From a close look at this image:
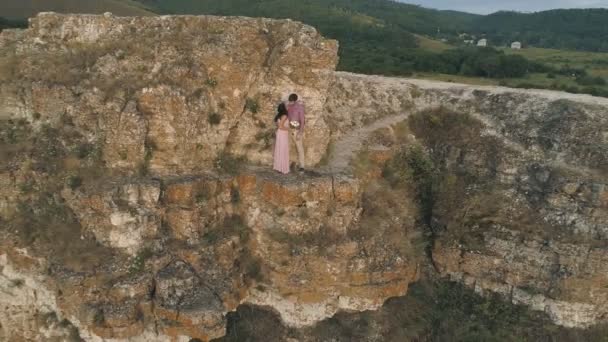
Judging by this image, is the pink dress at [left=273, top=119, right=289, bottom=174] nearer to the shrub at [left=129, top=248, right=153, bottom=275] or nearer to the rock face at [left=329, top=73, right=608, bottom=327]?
the rock face at [left=329, top=73, right=608, bottom=327]

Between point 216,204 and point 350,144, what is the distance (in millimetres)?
6672

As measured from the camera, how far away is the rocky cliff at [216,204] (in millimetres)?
14805

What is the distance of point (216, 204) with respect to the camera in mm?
16250

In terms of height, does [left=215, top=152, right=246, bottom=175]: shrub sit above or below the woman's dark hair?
below

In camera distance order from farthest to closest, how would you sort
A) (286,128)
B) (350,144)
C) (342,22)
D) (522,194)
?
1. (342,22)
2. (350,144)
3. (522,194)
4. (286,128)

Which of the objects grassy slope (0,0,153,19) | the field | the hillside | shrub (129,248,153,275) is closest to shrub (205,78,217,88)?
shrub (129,248,153,275)

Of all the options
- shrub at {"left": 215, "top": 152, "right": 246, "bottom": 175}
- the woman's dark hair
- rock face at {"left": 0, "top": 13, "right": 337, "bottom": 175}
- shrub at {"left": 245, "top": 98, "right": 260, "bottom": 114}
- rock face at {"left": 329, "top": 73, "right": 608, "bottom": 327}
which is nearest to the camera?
rock face at {"left": 0, "top": 13, "right": 337, "bottom": 175}

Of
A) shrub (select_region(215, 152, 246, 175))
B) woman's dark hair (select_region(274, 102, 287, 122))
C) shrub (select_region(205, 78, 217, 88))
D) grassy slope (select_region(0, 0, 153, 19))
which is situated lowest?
shrub (select_region(215, 152, 246, 175))

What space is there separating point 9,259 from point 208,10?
141839 millimetres

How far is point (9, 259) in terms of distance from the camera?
15055 mm

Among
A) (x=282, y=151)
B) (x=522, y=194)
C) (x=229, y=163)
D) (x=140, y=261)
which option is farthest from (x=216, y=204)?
(x=522, y=194)

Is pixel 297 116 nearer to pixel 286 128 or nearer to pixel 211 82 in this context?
pixel 286 128

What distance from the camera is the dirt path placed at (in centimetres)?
1808

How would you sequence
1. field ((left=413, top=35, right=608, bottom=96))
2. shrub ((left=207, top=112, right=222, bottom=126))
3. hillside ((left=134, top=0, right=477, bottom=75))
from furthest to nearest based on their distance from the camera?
hillside ((left=134, top=0, right=477, bottom=75)) < field ((left=413, top=35, right=608, bottom=96)) < shrub ((left=207, top=112, right=222, bottom=126))
